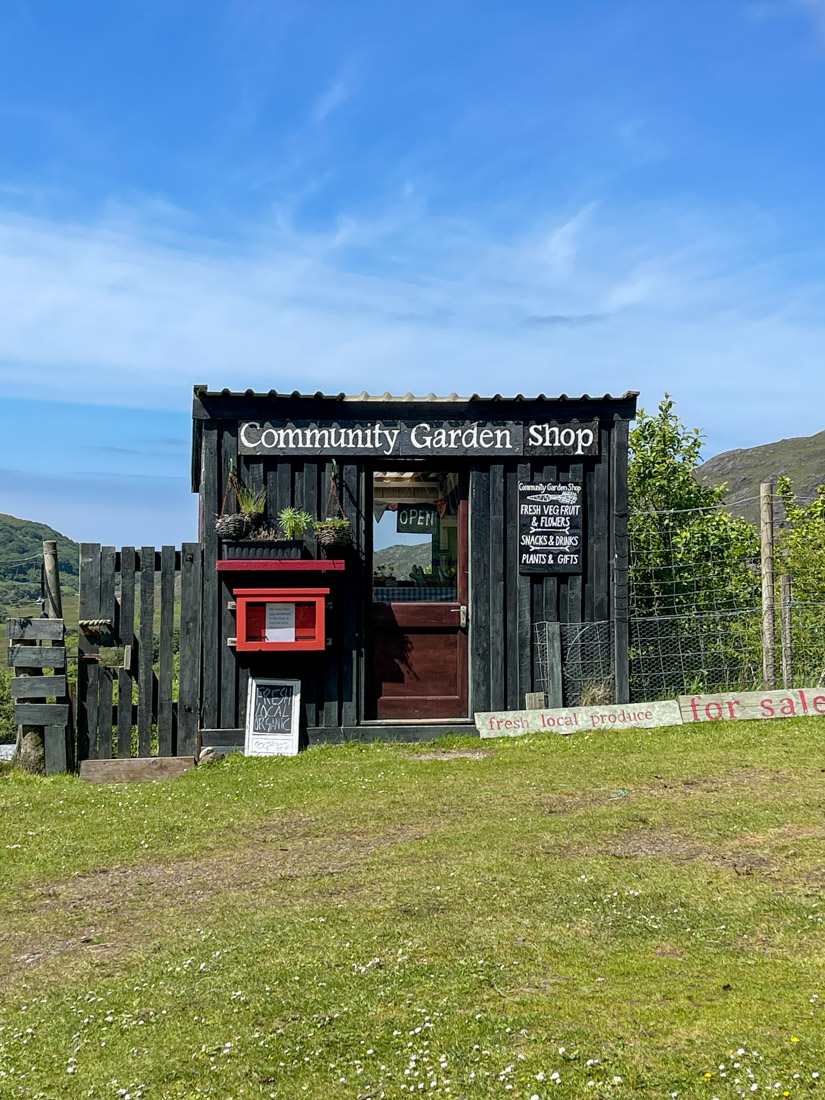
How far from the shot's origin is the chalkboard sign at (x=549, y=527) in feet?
38.1

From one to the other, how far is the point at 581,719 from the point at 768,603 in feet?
8.93

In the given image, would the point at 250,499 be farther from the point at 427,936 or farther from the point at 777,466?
the point at 777,466

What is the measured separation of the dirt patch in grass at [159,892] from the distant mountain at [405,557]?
4.59 m

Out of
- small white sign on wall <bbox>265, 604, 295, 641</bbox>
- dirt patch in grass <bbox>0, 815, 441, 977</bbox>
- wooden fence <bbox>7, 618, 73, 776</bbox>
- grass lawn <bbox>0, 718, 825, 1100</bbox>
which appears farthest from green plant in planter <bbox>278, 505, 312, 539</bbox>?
dirt patch in grass <bbox>0, 815, 441, 977</bbox>

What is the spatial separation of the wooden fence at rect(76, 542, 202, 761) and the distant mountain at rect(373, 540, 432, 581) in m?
2.21

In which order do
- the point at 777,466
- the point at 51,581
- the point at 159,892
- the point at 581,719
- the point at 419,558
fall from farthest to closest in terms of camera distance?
1. the point at 777,466
2. the point at 419,558
3. the point at 581,719
4. the point at 51,581
5. the point at 159,892

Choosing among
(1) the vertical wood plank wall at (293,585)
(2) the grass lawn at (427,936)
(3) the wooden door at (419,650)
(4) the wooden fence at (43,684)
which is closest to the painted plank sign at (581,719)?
(3) the wooden door at (419,650)

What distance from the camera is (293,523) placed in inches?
439

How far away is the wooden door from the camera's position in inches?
457

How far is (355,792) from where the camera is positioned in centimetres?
890

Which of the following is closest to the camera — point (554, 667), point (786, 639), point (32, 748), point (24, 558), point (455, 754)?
point (32, 748)

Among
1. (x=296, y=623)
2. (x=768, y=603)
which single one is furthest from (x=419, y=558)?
(x=768, y=603)

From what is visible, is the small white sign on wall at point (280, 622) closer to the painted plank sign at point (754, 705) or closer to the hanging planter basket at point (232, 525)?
the hanging planter basket at point (232, 525)

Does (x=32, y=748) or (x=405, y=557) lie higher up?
(x=405, y=557)
